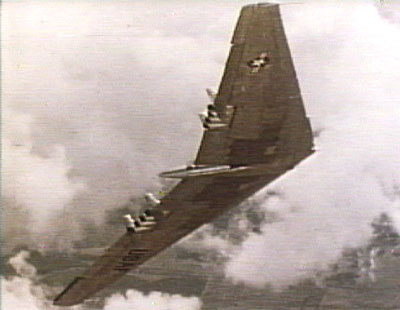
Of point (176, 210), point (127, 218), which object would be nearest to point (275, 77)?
point (176, 210)

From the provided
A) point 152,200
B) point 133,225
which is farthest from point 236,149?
point 133,225

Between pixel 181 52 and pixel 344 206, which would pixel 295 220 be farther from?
pixel 181 52

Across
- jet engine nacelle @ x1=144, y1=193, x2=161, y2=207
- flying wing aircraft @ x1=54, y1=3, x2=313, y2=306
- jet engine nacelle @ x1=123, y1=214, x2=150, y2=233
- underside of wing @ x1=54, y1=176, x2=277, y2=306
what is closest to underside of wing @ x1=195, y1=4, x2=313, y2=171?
flying wing aircraft @ x1=54, y1=3, x2=313, y2=306

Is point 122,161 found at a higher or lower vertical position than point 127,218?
higher

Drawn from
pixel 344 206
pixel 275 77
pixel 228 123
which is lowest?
pixel 344 206

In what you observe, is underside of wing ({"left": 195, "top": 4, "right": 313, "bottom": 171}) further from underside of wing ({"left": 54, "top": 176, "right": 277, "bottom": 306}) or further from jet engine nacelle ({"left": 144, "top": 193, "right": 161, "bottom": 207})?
jet engine nacelle ({"left": 144, "top": 193, "right": 161, "bottom": 207})

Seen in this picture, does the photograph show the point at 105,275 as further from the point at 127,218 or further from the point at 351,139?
the point at 351,139
